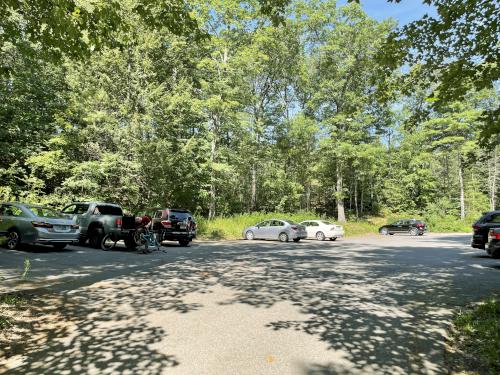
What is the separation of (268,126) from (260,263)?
3056cm

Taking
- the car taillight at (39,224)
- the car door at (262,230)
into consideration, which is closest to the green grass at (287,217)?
the car door at (262,230)

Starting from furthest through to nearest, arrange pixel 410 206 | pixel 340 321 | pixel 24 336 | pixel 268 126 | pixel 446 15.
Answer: pixel 410 206, pixel 268 126, pixel 446 15, pixel 340 321, pixel 24 336

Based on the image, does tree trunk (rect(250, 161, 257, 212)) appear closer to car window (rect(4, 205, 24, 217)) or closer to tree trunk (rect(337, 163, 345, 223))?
tree trunk (rect(337, 163, 345, 223))

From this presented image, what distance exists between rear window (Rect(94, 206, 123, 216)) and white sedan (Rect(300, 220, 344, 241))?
1608 centimetres

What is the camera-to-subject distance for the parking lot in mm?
4570

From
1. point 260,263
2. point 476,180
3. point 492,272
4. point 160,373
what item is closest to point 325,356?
point 160,373

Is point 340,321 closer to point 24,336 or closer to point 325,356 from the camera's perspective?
point 325,356

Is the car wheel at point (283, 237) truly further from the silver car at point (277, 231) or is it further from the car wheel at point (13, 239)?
the car wheel at point (13, 239)

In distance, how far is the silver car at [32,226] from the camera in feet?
43.8

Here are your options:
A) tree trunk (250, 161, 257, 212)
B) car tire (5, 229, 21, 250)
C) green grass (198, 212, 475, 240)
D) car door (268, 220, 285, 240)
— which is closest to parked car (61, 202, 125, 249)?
car tire (5, 229, 21, 250)

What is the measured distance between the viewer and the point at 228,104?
29.0 meters

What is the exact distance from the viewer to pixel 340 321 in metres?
6.28

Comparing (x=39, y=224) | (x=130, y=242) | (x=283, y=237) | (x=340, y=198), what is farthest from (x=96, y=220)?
(x=340, y=198)

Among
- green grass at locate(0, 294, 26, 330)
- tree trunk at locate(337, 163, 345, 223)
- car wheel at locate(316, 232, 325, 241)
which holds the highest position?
tree trunk at locate(337, 163, 345, 223)
